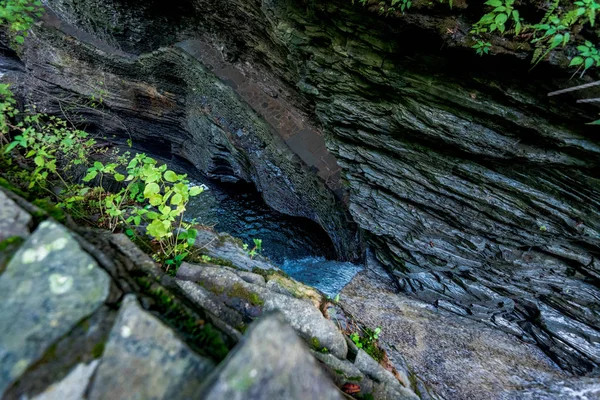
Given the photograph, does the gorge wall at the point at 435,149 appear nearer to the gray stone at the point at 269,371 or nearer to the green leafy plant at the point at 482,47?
the green leafy plant at the point at 482,47

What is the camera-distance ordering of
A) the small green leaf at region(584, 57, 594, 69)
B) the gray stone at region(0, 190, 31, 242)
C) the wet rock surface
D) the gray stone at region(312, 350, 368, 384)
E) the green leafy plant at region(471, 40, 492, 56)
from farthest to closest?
the wet rock surface
the green leafy plant at region(471, 40, 492, 56)
the small green leaf at region(584, 57, 594, 69)
the gray stone at region(312, 350, 368, 384)
the gray stone at region(0, 190, 31, 242)

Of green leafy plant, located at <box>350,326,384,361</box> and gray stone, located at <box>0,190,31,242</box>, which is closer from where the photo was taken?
gray stone, located at <box>0,190,31,242</box>

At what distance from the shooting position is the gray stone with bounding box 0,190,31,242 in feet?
4.62

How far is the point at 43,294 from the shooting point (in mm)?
1246

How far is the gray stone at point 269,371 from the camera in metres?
1.11

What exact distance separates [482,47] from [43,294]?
13.9 ft

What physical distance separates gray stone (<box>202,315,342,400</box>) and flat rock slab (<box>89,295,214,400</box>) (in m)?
0.12

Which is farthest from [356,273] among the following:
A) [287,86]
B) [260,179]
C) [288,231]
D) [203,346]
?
[203,346]

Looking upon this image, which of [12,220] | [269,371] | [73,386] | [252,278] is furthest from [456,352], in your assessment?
[12,220]

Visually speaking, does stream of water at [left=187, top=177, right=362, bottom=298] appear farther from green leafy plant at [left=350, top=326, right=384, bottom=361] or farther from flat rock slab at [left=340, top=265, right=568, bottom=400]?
green leafy plant at [left=350, top=326, right=384, bottom=361]

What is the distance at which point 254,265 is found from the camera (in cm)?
326

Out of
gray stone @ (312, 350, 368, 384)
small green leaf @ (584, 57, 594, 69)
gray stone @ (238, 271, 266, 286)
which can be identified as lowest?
gray stone @ (238, 271, 266, 286)

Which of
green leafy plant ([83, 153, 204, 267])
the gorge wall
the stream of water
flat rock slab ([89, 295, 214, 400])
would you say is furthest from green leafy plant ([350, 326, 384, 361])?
the stream of water

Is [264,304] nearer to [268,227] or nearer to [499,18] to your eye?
[499,18]
